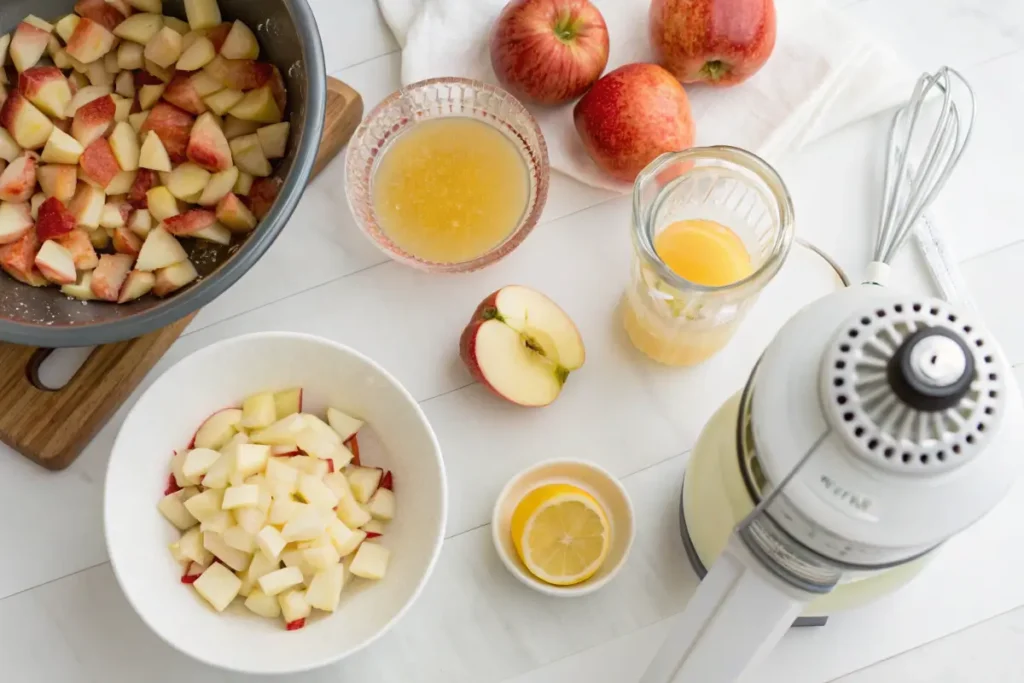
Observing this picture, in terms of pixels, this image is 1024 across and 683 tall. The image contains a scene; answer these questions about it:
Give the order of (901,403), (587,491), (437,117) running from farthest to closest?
(437,117) < (587,491) < (901,403)

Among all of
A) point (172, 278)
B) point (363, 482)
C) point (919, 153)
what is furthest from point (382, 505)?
point (919, 153)

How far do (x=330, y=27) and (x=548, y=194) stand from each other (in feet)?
1.02

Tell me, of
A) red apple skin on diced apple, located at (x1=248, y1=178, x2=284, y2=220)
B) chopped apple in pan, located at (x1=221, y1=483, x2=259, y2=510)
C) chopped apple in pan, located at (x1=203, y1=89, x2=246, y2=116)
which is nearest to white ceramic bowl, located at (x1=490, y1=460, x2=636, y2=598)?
chopped apple in pan, located at (x1=221, y1=483, x2=259, y2=510)

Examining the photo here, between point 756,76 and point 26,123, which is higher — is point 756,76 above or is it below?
above

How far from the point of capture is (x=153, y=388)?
2.57 feet

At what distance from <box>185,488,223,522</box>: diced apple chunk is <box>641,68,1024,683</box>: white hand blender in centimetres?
40

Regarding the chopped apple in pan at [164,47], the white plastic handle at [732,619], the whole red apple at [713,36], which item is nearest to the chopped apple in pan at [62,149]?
the chopped apple in pan at [164,47]

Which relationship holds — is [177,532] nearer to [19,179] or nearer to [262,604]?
[262,604]

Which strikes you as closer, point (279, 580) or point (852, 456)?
point (852, 456)

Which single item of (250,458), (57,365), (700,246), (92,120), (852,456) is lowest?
(57,365)

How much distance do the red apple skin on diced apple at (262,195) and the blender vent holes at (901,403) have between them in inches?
21.9

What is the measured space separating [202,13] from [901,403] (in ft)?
2.42

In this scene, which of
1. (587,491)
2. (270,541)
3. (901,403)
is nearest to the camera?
(901,403)

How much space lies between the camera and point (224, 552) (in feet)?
2.60
